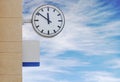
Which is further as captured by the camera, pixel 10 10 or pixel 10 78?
pixel 10 10

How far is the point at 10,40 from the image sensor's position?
13.5ft

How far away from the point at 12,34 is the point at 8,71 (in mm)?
435

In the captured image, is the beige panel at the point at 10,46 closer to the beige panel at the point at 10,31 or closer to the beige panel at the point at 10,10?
the beige panel at the point at 10,31

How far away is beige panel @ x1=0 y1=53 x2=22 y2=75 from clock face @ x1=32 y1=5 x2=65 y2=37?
27.6 inches

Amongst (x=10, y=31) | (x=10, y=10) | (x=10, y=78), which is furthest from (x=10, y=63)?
(x=10, y=10)

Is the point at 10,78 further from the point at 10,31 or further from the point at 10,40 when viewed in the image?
the point at 10,31

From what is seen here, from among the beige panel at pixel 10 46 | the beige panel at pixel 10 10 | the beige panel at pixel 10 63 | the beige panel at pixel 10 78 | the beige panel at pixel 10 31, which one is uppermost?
the beige panel at pixel 10 10

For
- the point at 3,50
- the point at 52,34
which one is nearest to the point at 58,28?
the point at 52,34

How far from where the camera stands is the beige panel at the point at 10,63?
4027 mm

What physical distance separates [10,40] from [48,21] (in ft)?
2.55

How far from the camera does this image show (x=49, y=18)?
4.70 meters

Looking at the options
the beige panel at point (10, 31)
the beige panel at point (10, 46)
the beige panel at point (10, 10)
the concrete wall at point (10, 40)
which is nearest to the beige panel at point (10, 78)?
the concrete wall at point (10, 40)

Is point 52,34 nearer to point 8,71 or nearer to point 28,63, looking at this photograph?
point 28,63

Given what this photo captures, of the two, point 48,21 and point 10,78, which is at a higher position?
point 48,21
